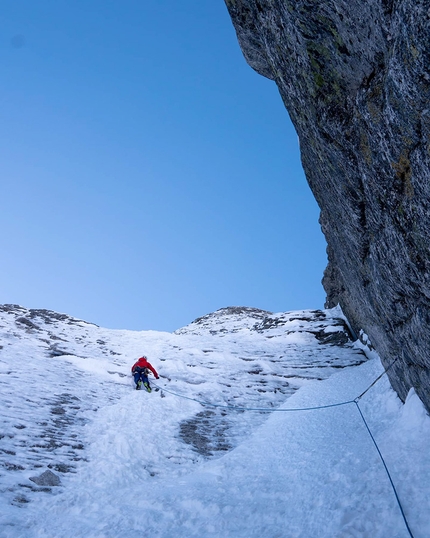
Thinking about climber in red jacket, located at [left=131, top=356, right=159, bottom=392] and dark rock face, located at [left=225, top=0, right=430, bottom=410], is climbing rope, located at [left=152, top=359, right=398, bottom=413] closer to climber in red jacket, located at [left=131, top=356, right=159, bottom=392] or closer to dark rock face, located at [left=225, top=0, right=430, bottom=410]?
climber in red jacket, located at [left=131, top=356, right=159, bottom=392]

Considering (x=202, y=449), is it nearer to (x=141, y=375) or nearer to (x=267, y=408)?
(x=267, y=408)

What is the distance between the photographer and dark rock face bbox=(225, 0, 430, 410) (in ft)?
18.6

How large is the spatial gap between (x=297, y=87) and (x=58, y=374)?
13.9 m

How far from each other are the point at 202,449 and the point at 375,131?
895 cm

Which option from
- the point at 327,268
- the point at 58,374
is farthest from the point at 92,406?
the point at 327,268

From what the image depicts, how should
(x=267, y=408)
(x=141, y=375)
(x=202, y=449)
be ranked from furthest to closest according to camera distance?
(x=141, y=375)
(x=267, y=408)
(x=202, y=449)

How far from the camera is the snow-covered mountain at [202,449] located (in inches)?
246

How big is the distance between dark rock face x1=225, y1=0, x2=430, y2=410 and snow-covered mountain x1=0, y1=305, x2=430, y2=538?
90.9 inches

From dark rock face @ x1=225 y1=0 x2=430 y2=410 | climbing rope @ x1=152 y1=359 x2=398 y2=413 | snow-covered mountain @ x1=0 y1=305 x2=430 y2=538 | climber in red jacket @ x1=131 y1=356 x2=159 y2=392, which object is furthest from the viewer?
climber in red jacket @ x1=131 y1=356 x2=159 y2=392

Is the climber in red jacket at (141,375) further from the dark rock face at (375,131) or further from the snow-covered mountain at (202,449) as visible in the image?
the dark rock face at (375,131)

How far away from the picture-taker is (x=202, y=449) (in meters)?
10.6

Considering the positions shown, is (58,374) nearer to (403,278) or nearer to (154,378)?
(154,378)

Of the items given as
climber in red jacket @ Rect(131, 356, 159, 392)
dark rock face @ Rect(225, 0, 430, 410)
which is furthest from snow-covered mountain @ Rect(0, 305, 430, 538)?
dark rock face @ Rect(225, 0, 430, 410)

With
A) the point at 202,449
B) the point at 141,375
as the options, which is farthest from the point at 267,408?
the point at 141,375
